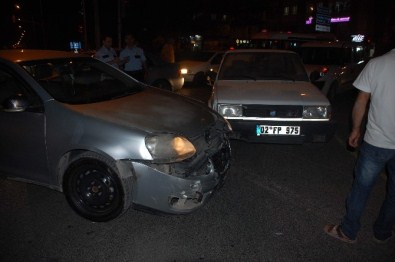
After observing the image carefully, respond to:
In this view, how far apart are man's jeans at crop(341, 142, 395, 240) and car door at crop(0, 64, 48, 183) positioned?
2877 mm

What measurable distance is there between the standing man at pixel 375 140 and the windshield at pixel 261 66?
315 cm

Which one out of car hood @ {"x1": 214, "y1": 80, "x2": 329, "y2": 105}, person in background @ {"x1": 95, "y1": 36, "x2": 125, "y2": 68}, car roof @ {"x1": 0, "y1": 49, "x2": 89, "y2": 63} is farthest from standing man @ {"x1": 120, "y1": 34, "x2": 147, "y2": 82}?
car roof @ {"x1": 0, "y1": 49, "x2": 89, "y2": 63}

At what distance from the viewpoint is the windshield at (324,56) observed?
33.3ft

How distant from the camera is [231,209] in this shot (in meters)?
3.73

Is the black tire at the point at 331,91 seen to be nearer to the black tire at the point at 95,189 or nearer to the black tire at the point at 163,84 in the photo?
the black tire at the point at 163,84

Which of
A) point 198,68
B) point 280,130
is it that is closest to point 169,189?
point 280,130

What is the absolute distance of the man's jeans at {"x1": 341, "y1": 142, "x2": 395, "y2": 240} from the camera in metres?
2.85

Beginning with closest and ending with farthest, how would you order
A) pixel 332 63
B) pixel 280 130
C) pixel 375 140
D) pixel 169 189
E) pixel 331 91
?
pixel 375 140 → pixel 169 189 → pixel 280 130 → pixel 331 91 → pixel 332 63

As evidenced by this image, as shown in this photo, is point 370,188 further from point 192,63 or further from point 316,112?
point 192,63

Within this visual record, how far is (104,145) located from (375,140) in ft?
7.44

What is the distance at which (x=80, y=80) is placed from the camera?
13.9ft

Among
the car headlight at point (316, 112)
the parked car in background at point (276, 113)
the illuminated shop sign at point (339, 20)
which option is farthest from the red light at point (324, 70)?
the illuminated shop sign at point (339, 20)

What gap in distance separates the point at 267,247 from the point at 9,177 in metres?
2.75

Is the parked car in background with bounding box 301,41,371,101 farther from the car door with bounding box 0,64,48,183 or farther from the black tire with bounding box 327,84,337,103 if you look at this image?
the car door with bounding box 0,64,48,183
